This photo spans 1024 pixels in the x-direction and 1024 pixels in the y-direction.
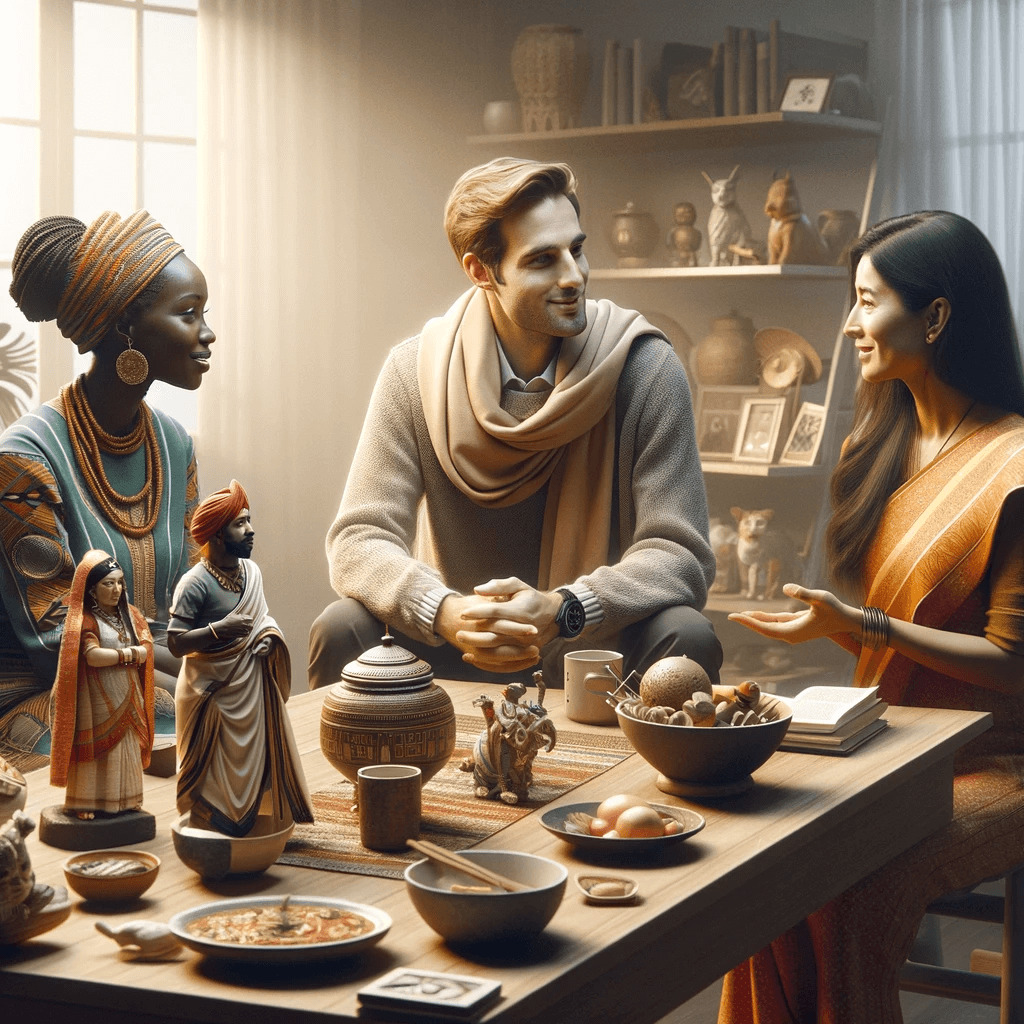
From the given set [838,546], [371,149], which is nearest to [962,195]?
[371,149]

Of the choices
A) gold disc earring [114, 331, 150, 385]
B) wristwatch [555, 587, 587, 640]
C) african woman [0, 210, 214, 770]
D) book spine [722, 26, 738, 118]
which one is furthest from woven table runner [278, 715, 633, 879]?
book spine [722, 26, 738, 118]

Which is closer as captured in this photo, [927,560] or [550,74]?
[927,560]

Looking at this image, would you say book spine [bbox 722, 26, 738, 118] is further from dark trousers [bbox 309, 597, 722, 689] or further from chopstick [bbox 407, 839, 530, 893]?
chopstick [bbox 407, 839, 530, 893]

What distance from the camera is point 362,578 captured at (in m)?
2.47

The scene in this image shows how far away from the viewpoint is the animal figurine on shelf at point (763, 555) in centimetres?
435

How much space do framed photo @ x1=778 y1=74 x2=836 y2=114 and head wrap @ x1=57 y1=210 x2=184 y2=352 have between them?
8.68ft

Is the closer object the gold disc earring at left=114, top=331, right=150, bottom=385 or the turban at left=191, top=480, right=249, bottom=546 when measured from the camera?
the turban at left=191, top=480, right=249, bottom=546

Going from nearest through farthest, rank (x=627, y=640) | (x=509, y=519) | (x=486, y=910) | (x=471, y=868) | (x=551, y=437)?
(x=486, y=910)
(x=471, y=868)
(x=627, y=640)
(x=551, y=437)
(x=509, y=519)

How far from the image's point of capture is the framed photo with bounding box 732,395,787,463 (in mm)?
4336

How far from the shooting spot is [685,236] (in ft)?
14.8

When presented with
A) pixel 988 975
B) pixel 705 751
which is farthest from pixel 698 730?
pixel 988 975

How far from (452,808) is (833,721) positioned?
0.56 metres

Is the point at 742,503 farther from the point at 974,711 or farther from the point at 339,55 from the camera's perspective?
the point at 974,711

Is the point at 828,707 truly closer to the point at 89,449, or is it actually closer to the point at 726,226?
the point at 89,449
